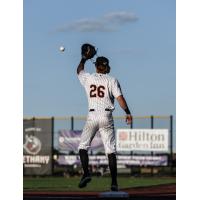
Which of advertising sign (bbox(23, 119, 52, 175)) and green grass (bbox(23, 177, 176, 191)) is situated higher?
advertising sign (bbox(23, 119, 52, 175))

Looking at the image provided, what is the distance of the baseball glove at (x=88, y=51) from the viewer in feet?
22.9

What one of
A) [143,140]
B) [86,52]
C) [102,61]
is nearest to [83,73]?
[86,52]

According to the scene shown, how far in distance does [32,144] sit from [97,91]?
701 inches

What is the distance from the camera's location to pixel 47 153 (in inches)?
951

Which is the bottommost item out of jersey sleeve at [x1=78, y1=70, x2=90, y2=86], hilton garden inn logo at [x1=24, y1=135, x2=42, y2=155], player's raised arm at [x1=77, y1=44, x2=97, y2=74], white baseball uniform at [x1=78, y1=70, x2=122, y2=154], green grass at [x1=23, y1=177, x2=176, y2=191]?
green grass at [x1=23, y1=177, x2=176, y2=191]

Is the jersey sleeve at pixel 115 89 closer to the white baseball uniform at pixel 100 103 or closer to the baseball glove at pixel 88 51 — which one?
the white baseball uniform at pixel 100 103

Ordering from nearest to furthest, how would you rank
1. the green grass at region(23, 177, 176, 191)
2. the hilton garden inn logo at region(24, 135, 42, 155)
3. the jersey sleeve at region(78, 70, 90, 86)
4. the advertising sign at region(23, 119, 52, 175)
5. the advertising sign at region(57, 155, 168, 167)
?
the jersey sleeve at region(78, 70, 90, 86) < the green grass at region(23, 177, 176, 191) < the advertising sign at region(57, 155, 168, 167) < the advertising sign at region(23, 119, 52, 175) < the hilton garden inn logo at region(24, 135, 42, 155)

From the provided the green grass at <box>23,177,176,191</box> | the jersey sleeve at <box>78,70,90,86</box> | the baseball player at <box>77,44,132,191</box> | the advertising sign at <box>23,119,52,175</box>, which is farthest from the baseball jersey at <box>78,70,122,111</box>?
the advertising sign at <box>23,119,52,175</box>

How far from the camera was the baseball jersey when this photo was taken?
6848mm

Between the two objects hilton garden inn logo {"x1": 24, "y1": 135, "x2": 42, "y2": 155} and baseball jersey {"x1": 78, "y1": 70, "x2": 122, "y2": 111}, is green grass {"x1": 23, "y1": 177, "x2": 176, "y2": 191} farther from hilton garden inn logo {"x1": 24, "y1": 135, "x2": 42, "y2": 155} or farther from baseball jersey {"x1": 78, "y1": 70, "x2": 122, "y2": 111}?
baseball jersey {"x1": 78, "y1": 70, "x2": 122, "y2": 111}
